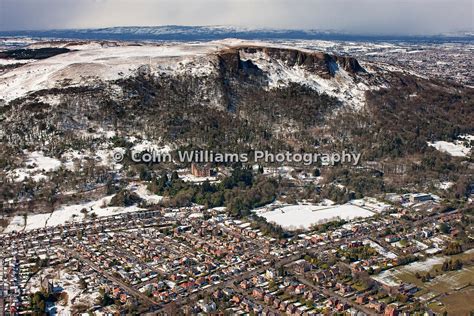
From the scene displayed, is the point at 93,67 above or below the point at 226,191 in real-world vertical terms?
above

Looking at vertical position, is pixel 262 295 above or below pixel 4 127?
below

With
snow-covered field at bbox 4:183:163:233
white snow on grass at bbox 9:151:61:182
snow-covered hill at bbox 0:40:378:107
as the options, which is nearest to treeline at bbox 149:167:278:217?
snow-covered field at bbox 4:183:163:233

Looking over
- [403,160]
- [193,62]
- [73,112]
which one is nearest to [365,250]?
[403,160]

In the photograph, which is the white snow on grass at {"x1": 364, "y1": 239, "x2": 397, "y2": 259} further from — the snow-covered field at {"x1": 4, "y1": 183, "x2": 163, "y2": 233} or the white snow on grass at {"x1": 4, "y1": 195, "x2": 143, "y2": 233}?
the white snow on grass at {"x1": 4, "y1": 195, "x2": 143, "y2": 233}

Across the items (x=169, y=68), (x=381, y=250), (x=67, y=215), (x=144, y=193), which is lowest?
(x=67, y=215)

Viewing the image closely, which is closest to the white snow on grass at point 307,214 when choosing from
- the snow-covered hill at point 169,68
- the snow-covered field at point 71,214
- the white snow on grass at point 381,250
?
the white snow on grass at point 381,250

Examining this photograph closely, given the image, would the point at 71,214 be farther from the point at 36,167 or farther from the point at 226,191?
the point at 226,191

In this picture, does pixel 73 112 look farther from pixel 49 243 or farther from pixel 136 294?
pixel 136 294

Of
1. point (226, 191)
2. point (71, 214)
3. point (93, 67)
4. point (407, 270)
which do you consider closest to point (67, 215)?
point (71, 214)
